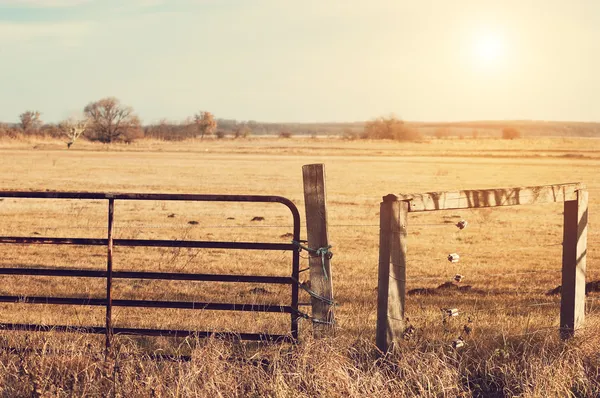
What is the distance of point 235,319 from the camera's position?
25.6ft

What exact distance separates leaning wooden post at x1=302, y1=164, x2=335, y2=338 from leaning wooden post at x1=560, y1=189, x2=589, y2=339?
223 centimetres

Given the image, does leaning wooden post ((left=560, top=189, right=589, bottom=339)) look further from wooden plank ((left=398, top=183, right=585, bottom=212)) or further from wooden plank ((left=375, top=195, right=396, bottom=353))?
wooden plank ((left=375, top=195, right=396, bottom=353))

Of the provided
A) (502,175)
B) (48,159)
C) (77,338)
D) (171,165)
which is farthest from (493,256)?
(48,159)

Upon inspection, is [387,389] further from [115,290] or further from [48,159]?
[48,159]

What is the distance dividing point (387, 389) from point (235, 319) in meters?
3.03

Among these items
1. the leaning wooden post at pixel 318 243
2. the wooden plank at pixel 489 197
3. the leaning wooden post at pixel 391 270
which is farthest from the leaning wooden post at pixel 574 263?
the leaning wooden post at pixel 318 243

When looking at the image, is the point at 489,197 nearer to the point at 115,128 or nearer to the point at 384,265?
the point at 384,265

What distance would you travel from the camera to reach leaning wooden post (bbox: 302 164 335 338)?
18.7 feet

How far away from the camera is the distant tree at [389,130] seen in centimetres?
11819

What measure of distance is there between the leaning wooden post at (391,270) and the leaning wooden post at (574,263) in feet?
5.89

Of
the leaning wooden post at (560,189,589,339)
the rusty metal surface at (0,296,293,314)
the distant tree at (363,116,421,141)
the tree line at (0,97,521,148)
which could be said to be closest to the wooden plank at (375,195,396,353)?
the rusty metal surface at (0,296,293,314)

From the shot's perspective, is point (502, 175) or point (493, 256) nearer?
point (493, 256)

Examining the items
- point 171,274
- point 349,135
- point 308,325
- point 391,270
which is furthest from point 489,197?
point 349,135

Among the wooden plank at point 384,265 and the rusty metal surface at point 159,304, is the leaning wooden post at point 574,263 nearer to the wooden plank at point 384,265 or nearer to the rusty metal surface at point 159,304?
the wooden plank at point 384,265
